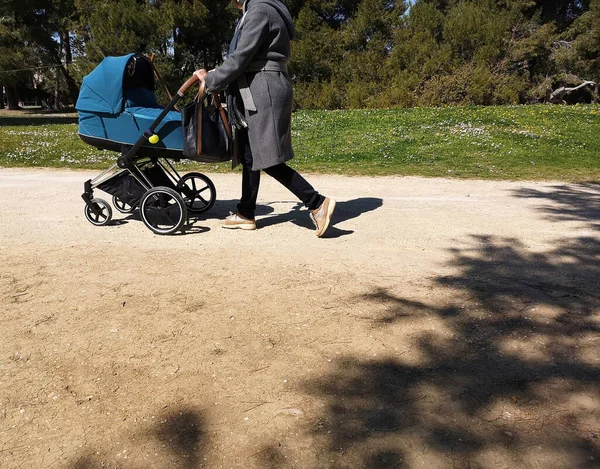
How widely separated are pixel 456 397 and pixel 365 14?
28.8 m

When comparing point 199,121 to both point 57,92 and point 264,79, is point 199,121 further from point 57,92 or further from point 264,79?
point 57,92

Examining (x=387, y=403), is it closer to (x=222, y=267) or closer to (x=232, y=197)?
(x=222, y=267)

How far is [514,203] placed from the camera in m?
6.12

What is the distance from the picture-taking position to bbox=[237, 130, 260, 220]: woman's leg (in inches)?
186

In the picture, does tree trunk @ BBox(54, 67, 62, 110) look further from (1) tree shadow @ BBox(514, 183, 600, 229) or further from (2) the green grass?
(1) tree shadow @ BBox(514, 183, 600, 229)

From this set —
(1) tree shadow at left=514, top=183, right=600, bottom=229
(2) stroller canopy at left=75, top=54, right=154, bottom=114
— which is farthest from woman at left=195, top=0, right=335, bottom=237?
(1) tree shadow at left=514, top=183, right=600, bottom=229

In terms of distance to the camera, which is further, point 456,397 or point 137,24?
point 137,24

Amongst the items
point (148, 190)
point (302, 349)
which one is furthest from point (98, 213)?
point (302, 349)

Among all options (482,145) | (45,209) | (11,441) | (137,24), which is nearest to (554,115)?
(482,145)

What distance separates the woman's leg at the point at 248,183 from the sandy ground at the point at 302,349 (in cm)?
36

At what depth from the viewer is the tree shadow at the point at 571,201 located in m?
5.42

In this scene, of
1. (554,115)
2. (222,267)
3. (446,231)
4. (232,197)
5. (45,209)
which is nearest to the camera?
(222,267)

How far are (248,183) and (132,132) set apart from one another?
1.13 meters

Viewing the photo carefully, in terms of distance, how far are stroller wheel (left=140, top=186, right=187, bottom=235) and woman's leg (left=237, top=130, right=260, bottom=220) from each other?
1.77 feet
